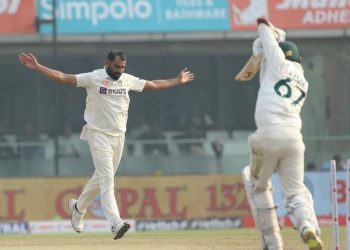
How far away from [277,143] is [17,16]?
1575 centimetres

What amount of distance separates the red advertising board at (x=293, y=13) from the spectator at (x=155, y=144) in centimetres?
282

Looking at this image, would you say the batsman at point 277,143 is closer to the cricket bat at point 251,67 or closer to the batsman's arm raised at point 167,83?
the cricket bat at point 251,67

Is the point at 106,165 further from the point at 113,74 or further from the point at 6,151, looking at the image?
the point at 6,151

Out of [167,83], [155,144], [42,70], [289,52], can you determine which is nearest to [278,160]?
[289,52]

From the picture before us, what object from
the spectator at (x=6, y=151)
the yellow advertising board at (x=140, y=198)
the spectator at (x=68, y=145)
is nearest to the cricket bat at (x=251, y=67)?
the yellow advertising board at (x=140, y=198)

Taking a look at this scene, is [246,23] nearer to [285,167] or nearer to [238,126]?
[238,126]

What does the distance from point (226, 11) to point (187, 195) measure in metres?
5.07

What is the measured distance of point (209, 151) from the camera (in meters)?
23.8

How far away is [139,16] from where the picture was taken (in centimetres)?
2484

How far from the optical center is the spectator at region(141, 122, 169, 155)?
23.9m

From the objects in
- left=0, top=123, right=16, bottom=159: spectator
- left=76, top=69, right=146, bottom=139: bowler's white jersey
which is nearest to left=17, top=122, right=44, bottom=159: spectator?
left=0, top=123, right=16, bottom=159: spectator

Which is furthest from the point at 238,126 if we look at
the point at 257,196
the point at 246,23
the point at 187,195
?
the point at 257,196

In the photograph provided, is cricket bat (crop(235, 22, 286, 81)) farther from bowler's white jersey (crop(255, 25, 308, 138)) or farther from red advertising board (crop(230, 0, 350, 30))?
red advertising board (crop(230, 0, 350, 30))

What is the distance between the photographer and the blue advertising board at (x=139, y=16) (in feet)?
80.9
